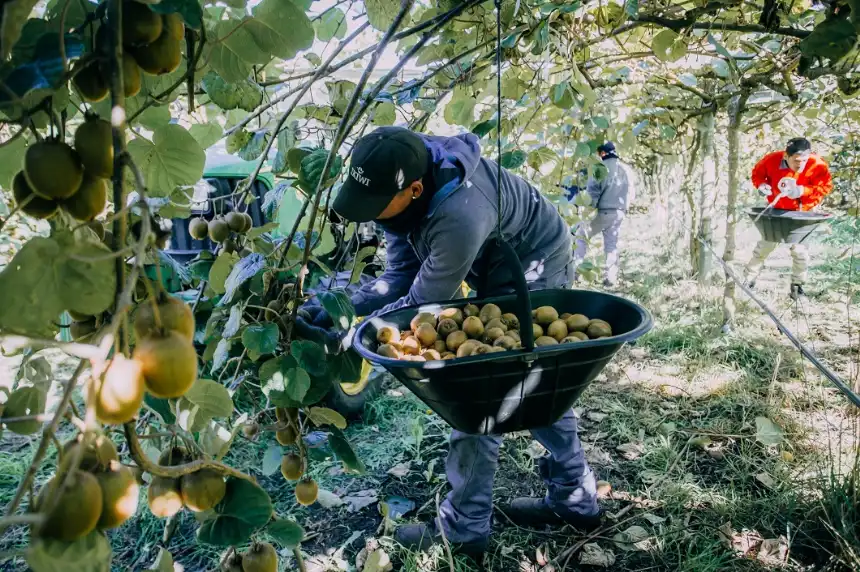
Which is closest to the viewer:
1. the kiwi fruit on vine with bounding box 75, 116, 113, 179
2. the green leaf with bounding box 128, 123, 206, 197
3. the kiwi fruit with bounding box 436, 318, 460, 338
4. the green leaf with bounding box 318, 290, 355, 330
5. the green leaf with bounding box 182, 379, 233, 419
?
the kiwi fruit on vine with bounding box 75, 116, 113, 179

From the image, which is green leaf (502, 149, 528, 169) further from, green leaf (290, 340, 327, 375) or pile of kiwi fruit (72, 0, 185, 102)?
pile of kiwi fruit (72, 0, 185, 102)

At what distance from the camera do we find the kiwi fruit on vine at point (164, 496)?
68 centimetres

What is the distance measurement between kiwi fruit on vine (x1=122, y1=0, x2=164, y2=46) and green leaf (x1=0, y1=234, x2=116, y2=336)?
21cm

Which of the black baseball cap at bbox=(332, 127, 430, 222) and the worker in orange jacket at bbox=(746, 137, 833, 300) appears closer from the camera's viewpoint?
the black baseball cap at bbox=(332, 127, 430, 222)

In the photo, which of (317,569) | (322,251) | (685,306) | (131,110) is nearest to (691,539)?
(317,569)

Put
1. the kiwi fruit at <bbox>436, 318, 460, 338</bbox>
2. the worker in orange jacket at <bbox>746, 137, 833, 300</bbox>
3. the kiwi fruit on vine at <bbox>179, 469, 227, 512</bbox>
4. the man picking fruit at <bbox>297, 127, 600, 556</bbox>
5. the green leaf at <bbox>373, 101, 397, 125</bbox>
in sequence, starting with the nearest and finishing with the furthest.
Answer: the kiwi fruit on vine at <bbox>179, 469, 227, 512</bbox>
the kiwi fruit at <bbox>436, 318, 460, 338</bbox>
the man picking fruit at <bbox>297, 127, 600, 556</bbox>
the green leaf at <bbox>373, 101, 397, 125</bbox>
the worker in orange jacket at <bbox>746, 137, 833, 300</bbox>

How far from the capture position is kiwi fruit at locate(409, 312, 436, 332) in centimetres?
160

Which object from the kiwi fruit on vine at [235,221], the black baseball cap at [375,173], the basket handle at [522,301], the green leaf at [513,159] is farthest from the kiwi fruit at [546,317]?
the kiwi fruit on vine at [235,221]

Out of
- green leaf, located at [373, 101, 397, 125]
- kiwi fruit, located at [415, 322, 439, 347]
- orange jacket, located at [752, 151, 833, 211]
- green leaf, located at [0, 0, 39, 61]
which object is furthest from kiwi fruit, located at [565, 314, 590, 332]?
orange jacket, located at [752, 151, 833, 211]

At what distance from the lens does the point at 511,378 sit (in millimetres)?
1192

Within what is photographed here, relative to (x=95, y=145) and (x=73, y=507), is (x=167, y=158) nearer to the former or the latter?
(x=95, y=145)

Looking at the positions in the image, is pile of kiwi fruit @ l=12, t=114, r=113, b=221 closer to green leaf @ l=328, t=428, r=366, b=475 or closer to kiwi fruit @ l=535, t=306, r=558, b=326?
green leaf @ l=328, t=428, r=366, b=475

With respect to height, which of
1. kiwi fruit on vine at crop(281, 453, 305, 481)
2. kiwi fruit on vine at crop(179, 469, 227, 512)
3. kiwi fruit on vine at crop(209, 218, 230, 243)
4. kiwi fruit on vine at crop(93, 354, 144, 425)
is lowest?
kiwi fruit on vine at crop(281, 453, 305, 481)

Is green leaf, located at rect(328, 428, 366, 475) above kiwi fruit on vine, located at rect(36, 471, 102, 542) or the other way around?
the other way around
